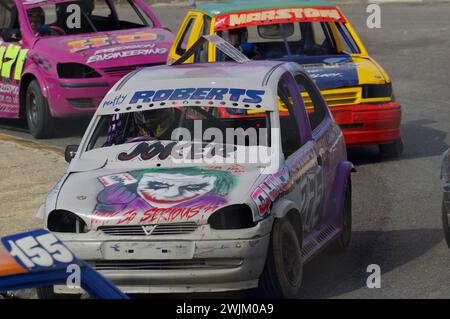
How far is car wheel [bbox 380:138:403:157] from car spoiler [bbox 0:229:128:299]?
9290 mm

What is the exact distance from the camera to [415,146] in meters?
14.4

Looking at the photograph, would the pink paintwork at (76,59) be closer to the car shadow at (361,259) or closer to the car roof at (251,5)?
the car roof at (251,5)

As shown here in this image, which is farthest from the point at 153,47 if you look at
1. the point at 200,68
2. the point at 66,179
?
the point at 66,179

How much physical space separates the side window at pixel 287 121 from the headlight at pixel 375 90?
4.04 m

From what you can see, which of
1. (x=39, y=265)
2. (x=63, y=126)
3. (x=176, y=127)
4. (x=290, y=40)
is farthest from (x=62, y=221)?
(x=63, y=126)

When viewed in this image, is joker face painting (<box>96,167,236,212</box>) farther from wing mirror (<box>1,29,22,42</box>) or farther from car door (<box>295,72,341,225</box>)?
wing mirror (<box>1,29,22,42</box>)

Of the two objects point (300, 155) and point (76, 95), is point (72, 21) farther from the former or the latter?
point (300, 155)

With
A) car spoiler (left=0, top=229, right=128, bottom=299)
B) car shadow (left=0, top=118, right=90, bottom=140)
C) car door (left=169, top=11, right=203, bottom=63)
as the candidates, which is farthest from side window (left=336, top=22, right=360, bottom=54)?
car spoiler (left=0, top=229, right=128, bottom=299)

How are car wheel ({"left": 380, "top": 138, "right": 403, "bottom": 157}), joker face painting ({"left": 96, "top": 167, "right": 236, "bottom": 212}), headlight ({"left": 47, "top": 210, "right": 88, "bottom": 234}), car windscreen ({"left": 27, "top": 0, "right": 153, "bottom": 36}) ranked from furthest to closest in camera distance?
car windscreen ({"left": 27, "top": 0, "right": 153, "bottom": 36}) → car wheel ({"left": 380, "top": 138, "right": 403, "bottom": 157}) → headlight ({"left": 47, "top": 210, "right": 88, "bottom": 234}) → joker face painting ({"left": 96, "top": 167, "right": 236, "bottom": 212})

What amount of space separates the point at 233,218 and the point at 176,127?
158 centimetres

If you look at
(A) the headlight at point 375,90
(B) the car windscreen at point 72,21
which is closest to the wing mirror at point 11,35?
(B) the car windscreen at point 72,21

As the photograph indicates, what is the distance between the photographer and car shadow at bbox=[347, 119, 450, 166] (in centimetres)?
1367

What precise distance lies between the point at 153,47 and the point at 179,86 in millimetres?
6988

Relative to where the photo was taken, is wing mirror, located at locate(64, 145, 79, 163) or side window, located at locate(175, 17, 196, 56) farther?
side window, located at locate(175, 17, 196, 56)
